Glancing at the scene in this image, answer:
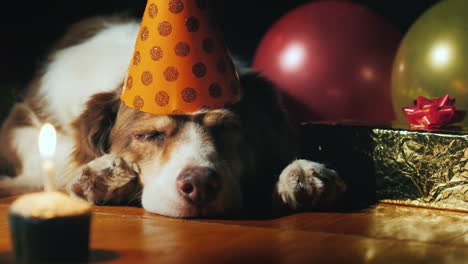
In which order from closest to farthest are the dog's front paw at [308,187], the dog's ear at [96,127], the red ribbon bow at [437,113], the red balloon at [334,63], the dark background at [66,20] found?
the dog's front paw at [308,187] < the red ribbon bow at [437,113] < the dog's ear at [96,127] < the red balloon at [334,63] < the dark background at [66,20]

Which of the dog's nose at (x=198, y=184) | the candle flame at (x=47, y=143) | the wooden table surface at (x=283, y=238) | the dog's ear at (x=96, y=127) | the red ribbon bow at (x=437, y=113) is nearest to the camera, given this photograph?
the candle flame at (x=47, y=143)

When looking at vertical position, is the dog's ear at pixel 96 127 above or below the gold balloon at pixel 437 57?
below

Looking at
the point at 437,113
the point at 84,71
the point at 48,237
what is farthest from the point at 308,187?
the point at 84,71

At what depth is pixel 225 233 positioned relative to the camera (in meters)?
1.58

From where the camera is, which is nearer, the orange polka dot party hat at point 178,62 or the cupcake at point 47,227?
the cupcake at point 47,227

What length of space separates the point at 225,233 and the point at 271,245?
17cm

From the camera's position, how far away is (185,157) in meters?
1.84

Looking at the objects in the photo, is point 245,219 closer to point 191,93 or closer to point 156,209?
point 156,209

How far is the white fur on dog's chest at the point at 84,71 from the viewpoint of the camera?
242cm

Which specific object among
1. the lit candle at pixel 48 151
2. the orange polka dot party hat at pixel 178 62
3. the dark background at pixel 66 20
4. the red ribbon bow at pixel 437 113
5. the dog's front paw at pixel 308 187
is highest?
the dark background at pixel 66 20

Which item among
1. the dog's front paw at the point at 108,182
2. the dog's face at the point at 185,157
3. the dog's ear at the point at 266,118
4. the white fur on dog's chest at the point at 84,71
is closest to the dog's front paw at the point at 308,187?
the dog's face at the point at 185,157

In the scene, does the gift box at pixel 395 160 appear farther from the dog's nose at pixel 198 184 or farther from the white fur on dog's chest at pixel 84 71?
the white fur on dog's chest at pixel 84 71

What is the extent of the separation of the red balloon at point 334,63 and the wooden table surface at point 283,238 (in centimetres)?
95

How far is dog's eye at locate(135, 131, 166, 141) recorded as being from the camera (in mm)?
1994
